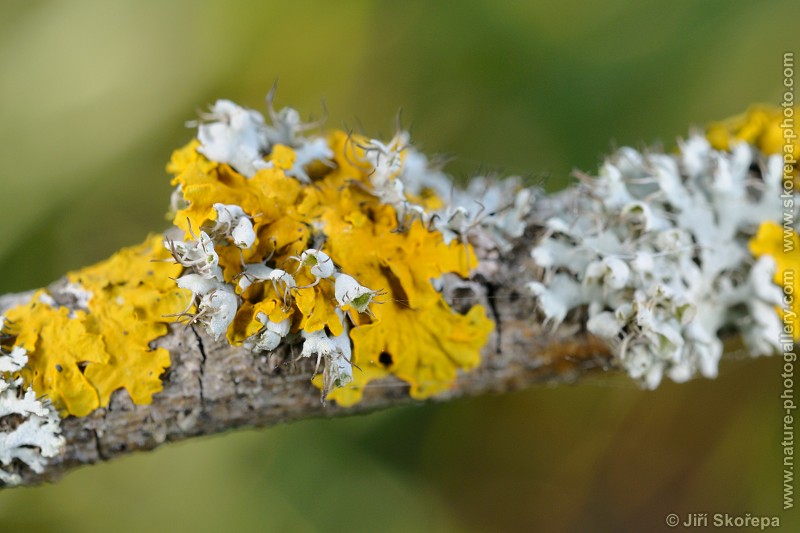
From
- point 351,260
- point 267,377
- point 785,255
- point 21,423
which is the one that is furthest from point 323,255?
point 785,255

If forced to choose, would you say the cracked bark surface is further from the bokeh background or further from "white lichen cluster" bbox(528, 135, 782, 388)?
the bokeh background

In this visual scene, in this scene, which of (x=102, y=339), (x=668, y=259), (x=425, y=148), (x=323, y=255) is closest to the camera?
(x=323, y=255)

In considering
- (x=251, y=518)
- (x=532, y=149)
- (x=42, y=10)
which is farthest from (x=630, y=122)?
(x=42, y=10)

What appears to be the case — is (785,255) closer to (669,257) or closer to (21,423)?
(669,257)

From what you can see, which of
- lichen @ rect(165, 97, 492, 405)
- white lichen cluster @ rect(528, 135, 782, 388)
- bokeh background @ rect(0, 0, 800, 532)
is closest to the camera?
lichen @ rect(165, 97, 492, 405)

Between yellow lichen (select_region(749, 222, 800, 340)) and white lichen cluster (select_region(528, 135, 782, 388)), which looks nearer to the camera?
white lichen cluster (select_region(528, 135, 782, 388))

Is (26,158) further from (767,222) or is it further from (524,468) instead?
(767,222)

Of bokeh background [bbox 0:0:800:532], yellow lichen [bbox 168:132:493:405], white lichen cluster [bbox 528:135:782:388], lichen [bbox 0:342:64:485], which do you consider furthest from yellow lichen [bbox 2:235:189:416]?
bokeh background [bbox 0:0:800:532]
